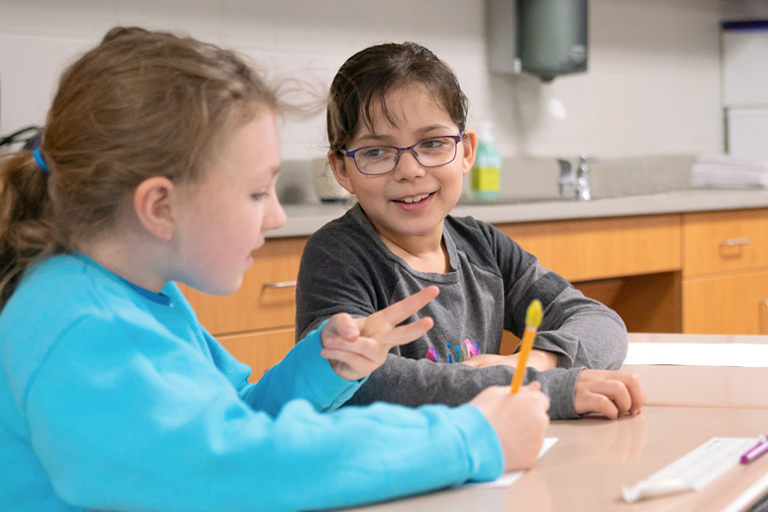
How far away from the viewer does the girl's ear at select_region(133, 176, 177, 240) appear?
0.66 meters

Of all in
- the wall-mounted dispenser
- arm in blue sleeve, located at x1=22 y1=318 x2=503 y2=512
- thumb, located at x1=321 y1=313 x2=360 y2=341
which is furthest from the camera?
the wall-mounted dispenser

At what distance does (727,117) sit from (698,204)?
1276mm

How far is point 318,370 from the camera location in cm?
84

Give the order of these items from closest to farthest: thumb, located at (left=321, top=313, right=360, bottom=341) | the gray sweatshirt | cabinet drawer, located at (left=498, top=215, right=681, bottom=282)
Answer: thumb, located at (left=321, top=313, right=360, bottom=341), the gray sweatshirt, cabinet drawer, located at (left=498, top=215, right=681, bottom=282)

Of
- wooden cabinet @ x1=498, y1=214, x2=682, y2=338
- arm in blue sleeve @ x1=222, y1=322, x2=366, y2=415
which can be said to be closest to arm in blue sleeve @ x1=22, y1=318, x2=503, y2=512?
arm in blue sleeve @ x1=222, y1=322, x2=366, y2=415

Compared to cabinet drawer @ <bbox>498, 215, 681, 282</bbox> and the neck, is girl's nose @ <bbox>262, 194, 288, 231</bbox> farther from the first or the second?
cabinet drawer @ <bbox>498, 215, 681, 282</bbox>

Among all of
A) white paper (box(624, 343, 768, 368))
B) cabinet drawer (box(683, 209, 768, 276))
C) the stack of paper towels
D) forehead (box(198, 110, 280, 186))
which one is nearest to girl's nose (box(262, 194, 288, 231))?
forehead (box(198, 110, 280, 186))

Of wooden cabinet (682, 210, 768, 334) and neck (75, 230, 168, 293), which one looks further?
wooden cabinet (682, 210, 768, 334)

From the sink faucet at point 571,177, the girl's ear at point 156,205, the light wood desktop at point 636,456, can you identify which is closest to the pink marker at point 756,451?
the light wood desktop at point 636,456

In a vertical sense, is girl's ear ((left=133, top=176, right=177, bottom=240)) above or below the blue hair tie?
below

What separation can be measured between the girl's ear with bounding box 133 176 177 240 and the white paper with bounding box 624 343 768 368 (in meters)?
0.70

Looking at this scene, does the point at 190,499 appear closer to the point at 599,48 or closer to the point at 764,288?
the point at 764,288

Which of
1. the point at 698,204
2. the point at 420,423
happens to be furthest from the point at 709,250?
the point at 420,423

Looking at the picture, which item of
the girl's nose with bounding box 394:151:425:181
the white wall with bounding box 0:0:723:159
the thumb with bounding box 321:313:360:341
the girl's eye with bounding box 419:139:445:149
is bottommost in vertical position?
the thumb with bounding box 321:313:360:341
